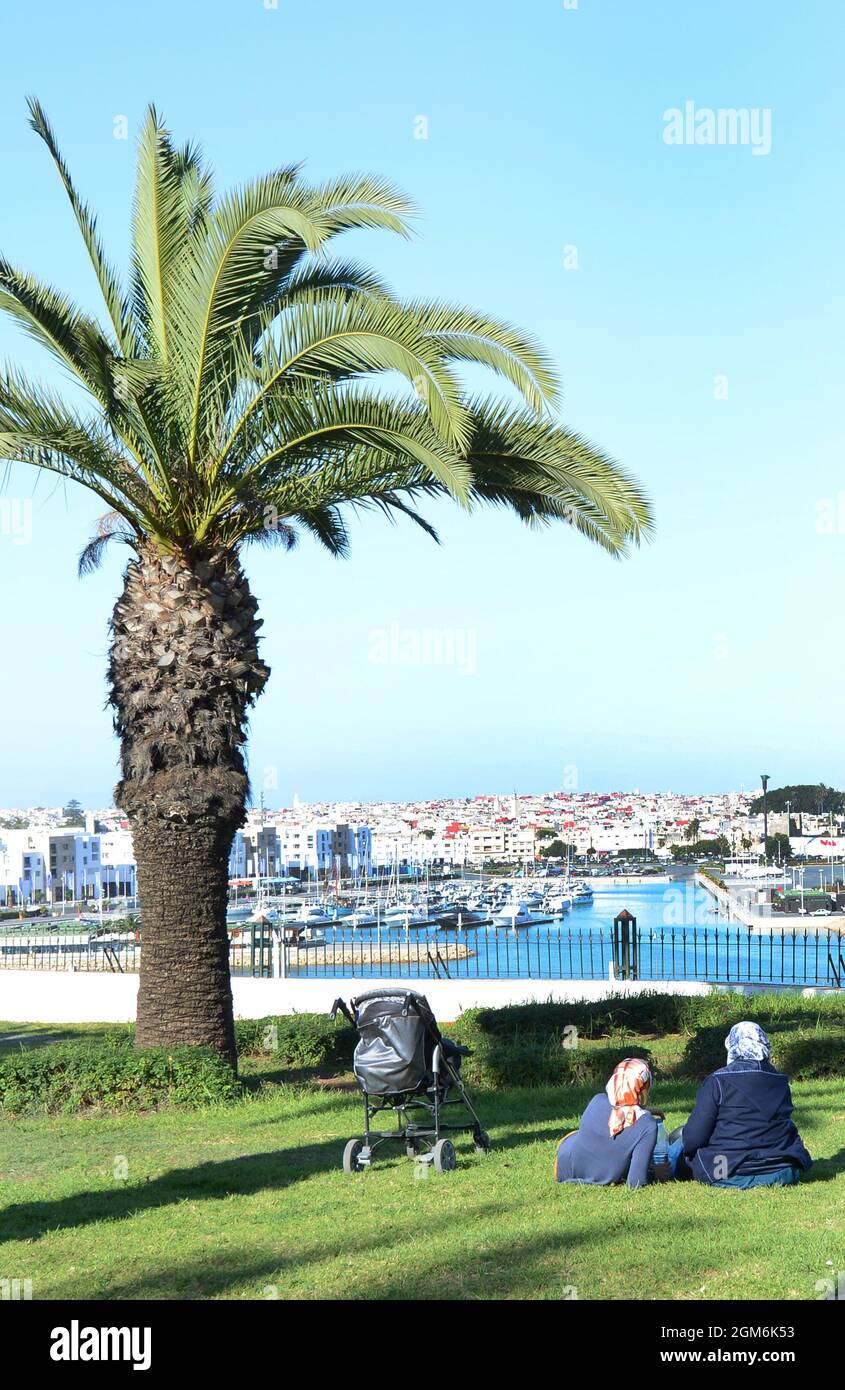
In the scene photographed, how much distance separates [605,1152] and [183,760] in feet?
17.4

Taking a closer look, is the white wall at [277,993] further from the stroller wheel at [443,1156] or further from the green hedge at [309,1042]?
the stroller wheel at [443,1156]

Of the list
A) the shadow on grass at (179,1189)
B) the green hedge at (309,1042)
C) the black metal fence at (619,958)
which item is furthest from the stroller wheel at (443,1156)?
the black metal fence at (619,958)

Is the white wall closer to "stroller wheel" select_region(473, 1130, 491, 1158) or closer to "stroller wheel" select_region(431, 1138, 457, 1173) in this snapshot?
"stroller wheel" select_region(473, 1130, 491, 1158)

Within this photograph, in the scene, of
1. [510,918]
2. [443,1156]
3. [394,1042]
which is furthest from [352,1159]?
[510,918]

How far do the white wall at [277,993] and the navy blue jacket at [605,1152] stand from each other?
936 centimetres

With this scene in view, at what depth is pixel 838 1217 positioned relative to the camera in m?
6.23

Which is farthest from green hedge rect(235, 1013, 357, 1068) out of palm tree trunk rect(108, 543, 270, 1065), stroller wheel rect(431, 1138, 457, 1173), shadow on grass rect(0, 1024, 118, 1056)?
stroller wheel rect(431, 1138, 457, 1173)

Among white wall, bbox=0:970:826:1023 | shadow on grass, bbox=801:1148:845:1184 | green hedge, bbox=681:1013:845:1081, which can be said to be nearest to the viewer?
shadow on grass, bbox=801:1148:845:1184

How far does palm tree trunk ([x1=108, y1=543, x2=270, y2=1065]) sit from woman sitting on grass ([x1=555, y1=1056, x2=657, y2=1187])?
4.79 meters

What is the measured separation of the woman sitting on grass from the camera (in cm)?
705

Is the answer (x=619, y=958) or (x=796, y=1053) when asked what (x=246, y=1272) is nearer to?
(x=796, y=1053)

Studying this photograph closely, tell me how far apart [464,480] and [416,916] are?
76.4 m

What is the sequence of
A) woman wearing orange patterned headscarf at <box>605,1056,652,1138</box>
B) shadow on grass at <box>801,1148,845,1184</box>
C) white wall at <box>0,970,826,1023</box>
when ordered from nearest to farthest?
woman wearing orange patterned headscarf at <box>605,1056,652,1138</box>
shadow on grass at <box>801,1148,845,1184</box>
white wall at <box>0,970,826,1023</box>
